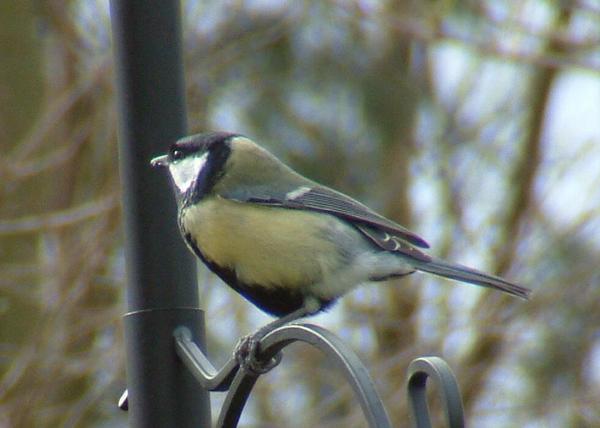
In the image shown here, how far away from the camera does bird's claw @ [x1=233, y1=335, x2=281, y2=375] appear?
1872mm

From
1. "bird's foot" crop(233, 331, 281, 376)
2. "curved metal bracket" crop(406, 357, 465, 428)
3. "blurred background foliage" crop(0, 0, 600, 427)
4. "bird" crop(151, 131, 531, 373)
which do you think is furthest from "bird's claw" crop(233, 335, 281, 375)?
"blurred background foliage" crop(0, 0, 600, 427)

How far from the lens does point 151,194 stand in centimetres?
200

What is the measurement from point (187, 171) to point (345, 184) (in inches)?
156

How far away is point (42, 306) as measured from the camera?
15.2ft

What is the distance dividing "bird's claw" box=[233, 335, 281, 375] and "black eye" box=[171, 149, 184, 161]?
1.30ft

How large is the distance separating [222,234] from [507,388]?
3.93m

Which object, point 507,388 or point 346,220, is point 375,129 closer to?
point 507,388

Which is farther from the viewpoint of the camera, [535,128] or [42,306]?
[535,128]

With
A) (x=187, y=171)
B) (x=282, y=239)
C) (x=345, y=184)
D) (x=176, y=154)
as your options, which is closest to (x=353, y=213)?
(x=282, y=239)

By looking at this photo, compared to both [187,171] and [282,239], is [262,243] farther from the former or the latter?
[187,171]

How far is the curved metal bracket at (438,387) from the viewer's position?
4.83 ft

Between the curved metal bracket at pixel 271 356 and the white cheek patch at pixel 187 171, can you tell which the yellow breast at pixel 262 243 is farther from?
the curved metal bracket at pixel 271 356

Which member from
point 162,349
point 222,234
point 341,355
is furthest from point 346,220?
point 341,355

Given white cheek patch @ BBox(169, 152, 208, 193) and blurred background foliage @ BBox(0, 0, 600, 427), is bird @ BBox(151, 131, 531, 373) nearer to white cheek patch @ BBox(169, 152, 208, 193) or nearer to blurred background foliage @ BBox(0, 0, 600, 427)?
white cheek patch @ BBox(169, 152, 208, 193)
